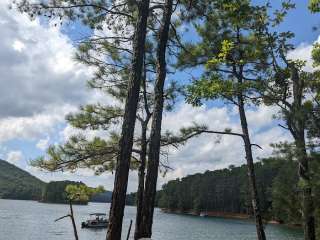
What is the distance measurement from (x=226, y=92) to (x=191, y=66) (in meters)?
4.73

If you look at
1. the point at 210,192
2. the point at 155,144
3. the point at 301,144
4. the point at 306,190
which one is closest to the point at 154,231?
the point at 306,190

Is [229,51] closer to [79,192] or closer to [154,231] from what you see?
[79,192]

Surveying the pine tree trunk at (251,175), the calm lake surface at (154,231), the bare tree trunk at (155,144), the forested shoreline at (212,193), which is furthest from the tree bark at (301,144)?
the forested shoreline at (212,193)

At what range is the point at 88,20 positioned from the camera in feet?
38.6

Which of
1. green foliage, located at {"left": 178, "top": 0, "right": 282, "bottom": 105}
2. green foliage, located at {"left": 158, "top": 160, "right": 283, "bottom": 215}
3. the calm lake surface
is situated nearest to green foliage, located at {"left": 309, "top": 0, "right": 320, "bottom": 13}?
green foliage, located at {"left": 178, "top": 0, "right": 282, "bottom": 105}

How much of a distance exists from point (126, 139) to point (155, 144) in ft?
3.14

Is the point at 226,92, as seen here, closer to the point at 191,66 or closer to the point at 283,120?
the point at 283,120

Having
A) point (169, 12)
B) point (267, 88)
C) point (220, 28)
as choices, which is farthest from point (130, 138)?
point (220, 28)

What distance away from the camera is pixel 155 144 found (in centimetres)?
1030

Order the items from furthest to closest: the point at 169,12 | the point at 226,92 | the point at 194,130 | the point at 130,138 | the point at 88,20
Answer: the point at 194,130 → the point at 226,92 → the point at 88,20 → the point at 169,12 → the point at 130,138

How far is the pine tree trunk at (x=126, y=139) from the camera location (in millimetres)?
9203

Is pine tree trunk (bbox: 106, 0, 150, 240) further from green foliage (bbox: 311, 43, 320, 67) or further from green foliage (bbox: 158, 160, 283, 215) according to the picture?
green foliage (bbox: 158, 160, 283, 215)

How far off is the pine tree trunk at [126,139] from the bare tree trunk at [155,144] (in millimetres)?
636

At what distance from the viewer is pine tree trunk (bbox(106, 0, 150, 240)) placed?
9.20 meters
